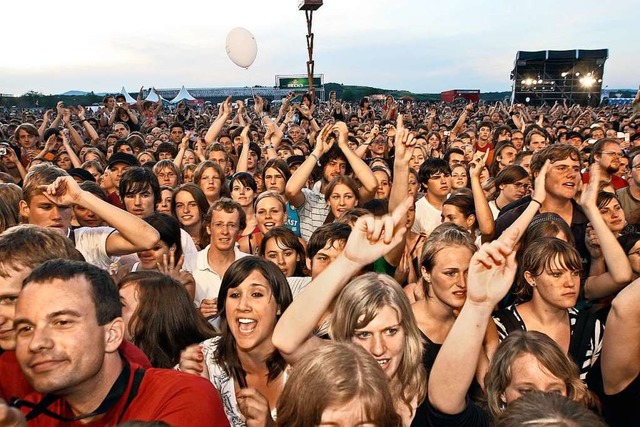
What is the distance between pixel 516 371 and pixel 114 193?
4.70 m

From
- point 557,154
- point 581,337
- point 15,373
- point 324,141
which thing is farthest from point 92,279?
point 324,141

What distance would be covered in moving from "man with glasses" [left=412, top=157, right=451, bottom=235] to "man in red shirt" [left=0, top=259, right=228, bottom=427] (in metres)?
3.72

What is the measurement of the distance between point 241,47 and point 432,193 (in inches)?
228

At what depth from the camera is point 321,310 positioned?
216cm

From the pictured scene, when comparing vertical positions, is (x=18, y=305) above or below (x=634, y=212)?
above

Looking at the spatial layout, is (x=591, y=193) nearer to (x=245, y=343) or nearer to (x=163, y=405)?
(x=245, y=343)

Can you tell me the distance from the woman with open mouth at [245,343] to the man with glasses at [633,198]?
3593 millimetres

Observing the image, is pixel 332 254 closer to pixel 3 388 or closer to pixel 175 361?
pixel 175 361

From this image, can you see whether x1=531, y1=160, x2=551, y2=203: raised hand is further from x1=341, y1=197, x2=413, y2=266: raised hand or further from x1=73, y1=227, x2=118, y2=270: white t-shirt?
x1=73, y1=227, x2=118, y2=270: white t-shirt

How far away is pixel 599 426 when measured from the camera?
5.04 feet

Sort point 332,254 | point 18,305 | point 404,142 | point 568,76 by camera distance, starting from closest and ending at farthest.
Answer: point 18,305
point 332,254
point 404,142
point 568,76

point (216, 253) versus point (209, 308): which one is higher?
point (216, 253)

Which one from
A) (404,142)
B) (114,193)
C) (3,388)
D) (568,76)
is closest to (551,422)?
(3,388)

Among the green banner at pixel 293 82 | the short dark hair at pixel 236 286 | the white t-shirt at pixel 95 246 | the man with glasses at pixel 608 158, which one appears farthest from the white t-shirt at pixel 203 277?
the green banner at pixel 293 82
